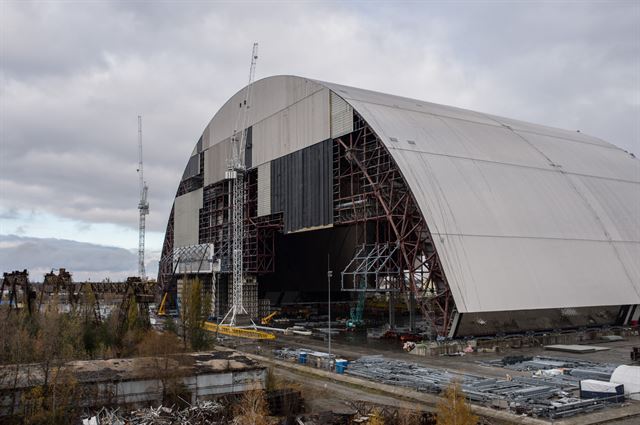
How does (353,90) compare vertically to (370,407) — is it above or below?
above

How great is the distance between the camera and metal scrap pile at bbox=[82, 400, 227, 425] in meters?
22.5

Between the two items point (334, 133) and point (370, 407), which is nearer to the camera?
point (370, 407)

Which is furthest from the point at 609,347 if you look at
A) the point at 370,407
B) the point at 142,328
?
the point at 142,328

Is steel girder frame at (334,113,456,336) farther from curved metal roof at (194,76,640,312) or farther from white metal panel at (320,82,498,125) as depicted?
white metal panel at (320,82,498,125)

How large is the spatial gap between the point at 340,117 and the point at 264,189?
1561 cm

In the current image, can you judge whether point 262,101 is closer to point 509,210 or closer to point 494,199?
point 494,199

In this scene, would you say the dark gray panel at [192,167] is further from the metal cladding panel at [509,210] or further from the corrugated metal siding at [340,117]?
the corrugated metal siding at [340,117]

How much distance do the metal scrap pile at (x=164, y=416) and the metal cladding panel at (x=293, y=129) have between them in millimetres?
35124

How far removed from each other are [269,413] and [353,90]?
132 ft

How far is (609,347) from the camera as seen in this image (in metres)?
44.8

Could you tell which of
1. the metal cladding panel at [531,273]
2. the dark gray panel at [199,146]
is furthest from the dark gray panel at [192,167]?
the metal cladding panel at [531,273]

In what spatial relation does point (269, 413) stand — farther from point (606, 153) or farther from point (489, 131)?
point (606, 153)

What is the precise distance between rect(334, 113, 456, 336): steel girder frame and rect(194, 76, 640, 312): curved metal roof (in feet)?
5.91

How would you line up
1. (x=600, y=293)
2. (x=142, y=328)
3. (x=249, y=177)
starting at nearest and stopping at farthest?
(x=142, y=328), (x=600, y=293), (x=249, y=177)
